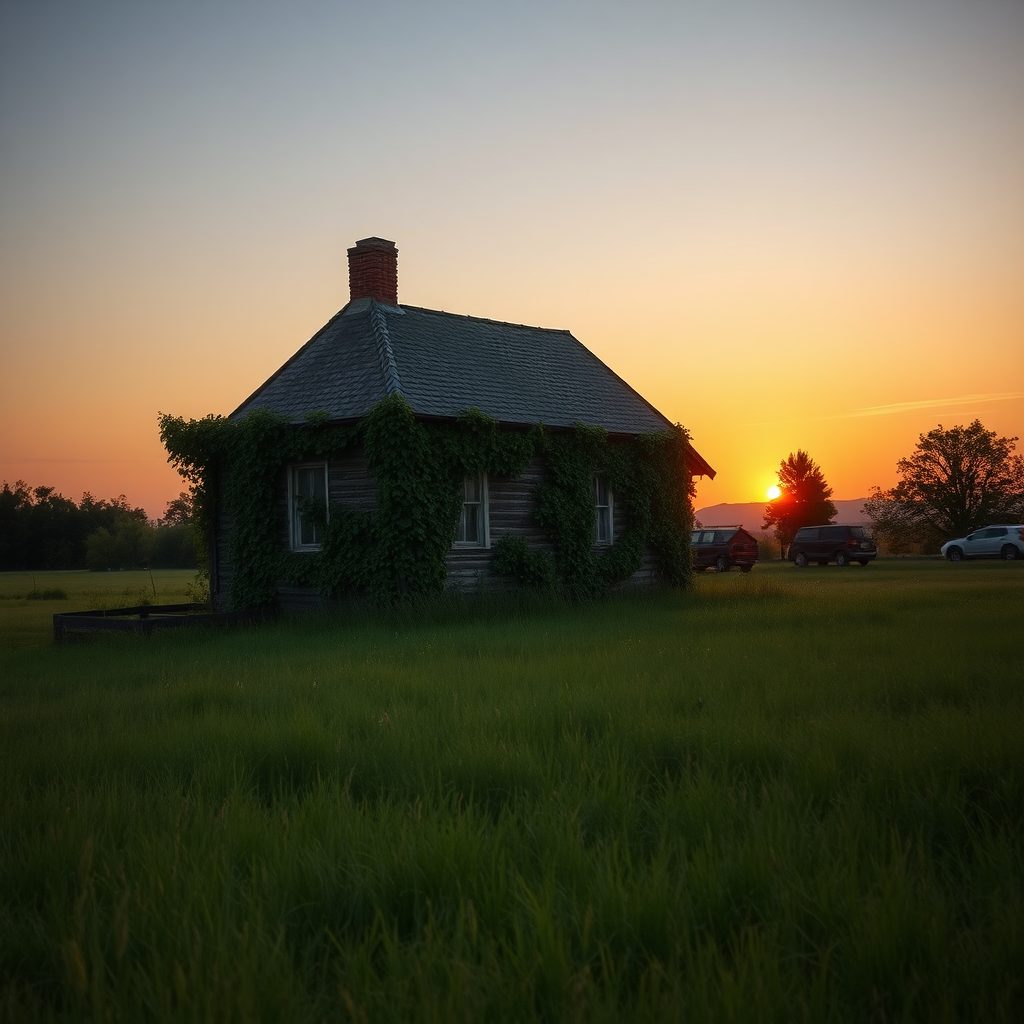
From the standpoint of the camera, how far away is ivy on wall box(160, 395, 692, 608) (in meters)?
17.7

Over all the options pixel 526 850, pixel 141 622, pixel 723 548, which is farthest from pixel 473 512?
pixel 723 548

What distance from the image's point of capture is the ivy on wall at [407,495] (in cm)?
1772

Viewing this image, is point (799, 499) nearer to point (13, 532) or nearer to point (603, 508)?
point (603, 508)

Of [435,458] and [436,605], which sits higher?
[435,458]

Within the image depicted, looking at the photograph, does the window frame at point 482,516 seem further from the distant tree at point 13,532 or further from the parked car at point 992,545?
the distant tree at point 13,532

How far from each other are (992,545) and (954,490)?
29639 millimetres

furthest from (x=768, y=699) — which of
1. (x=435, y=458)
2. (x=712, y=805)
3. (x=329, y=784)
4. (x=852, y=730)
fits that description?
(x=435, y=458)

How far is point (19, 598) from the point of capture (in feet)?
120

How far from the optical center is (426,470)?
704 inches

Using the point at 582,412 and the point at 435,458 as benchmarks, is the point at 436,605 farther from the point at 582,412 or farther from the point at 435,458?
the point at 582,412

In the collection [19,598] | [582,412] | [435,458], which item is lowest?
[19,598]

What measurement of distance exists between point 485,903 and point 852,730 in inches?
132

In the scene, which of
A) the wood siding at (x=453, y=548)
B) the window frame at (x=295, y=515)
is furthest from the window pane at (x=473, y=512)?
the window frame at (x=295, y=515)

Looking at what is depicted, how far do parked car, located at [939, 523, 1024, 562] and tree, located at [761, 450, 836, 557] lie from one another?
89.0 feet
